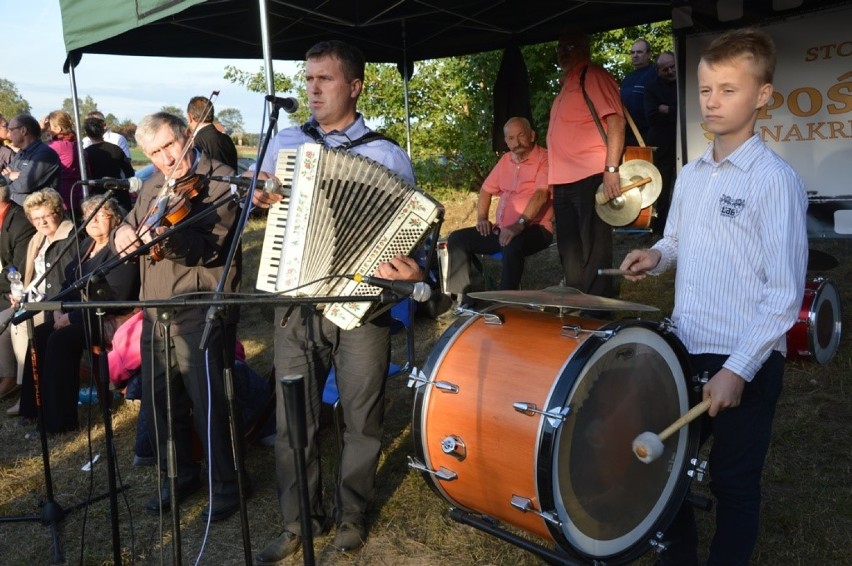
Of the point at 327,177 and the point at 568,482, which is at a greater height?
the point at 327,177

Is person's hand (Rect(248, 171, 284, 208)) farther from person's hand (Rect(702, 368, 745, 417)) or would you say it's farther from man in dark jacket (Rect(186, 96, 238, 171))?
man in dark jacket (Rect(186, 96, 238, 171))

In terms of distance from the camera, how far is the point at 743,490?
7.99 feet

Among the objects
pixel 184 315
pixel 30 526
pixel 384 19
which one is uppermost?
pixel 384 19

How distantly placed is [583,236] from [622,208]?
343 mm

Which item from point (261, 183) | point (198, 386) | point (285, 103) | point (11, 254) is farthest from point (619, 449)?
point (11, 254)

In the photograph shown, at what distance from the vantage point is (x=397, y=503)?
385 centimetres

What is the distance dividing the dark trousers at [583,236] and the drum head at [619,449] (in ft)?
8.36

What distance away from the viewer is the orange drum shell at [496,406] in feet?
8.34

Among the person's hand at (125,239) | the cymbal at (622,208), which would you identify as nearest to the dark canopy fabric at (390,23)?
the cymbal at (622,208)

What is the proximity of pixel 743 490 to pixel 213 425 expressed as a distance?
253 centimetres

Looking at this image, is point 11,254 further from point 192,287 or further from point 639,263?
point 639,263

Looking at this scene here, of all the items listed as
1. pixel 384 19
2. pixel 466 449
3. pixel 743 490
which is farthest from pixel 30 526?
pixel 384 19

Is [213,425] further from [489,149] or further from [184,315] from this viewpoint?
[489,149]

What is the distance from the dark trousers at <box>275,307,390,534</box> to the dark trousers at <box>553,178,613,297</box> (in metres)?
2.39
